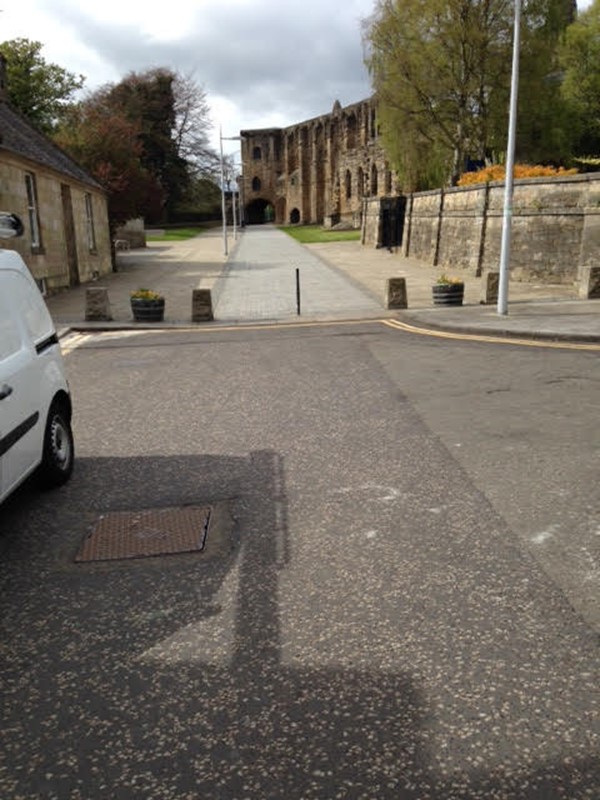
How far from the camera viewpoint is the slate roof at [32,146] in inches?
790

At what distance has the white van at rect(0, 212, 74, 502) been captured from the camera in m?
4.54

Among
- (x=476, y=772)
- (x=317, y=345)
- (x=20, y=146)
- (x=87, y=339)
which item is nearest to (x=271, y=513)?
(x=476, y=772)

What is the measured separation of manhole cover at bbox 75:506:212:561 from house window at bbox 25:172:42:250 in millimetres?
18233

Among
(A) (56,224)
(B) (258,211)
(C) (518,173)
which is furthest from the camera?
(B) (258,211)

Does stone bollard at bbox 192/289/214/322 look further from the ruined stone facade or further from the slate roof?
the ruined stone facade

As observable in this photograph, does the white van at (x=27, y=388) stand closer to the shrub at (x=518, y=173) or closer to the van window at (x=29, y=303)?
the van window at (x=29, y=303)

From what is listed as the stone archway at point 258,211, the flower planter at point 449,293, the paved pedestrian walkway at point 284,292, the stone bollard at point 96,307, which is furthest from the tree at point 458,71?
the stone archway at point 258,211

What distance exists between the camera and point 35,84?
168 feet

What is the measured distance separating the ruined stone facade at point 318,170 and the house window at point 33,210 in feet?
136

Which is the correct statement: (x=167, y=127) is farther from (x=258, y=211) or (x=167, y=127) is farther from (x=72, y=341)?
(x=72, y=341)

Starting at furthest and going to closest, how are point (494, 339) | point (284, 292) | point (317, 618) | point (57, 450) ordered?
point (284, 292), point (494, 339), point (57, 450), point (317, 618)

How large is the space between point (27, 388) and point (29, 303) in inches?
38.1

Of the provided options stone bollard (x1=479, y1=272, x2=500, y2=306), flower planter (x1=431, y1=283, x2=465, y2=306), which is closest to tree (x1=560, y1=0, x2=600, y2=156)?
stone bollard (x1=479, y1=272, x2=500, y2=306)

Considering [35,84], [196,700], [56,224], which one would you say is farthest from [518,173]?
[35,84]
